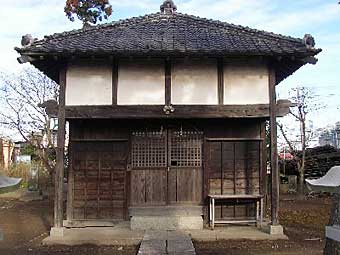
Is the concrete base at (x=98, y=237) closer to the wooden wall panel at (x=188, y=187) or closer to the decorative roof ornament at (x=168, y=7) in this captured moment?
the wooden wall panel at (x=188, y=187)

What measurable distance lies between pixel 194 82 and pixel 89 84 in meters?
2.75

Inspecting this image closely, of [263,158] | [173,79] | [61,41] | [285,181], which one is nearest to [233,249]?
[263,158]

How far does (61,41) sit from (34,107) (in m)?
14.8

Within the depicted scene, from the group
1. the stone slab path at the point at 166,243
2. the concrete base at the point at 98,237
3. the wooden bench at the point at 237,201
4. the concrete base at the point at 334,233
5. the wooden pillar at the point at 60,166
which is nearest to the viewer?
the concrete base at the point at 334,233

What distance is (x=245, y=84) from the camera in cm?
1137

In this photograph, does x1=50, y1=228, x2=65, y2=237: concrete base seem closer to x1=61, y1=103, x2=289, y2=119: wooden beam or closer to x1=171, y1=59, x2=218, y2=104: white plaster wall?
x1=61, y1=103, x2=289, y2=119: wooden beam

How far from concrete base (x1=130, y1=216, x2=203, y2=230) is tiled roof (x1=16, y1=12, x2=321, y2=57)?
4483 millimetres

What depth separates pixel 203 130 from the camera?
40.8ft

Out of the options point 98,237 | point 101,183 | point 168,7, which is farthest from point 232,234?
point 168,7

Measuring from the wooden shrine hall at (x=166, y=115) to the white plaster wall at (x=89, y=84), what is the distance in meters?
0.03

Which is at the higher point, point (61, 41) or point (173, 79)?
point (61, 41)

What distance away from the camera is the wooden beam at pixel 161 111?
11.0 meters

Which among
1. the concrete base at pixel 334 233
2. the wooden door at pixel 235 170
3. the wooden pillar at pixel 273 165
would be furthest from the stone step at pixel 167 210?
the concrete base at pixel 334 233

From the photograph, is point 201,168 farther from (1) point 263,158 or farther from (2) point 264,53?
(2) point 264,53
